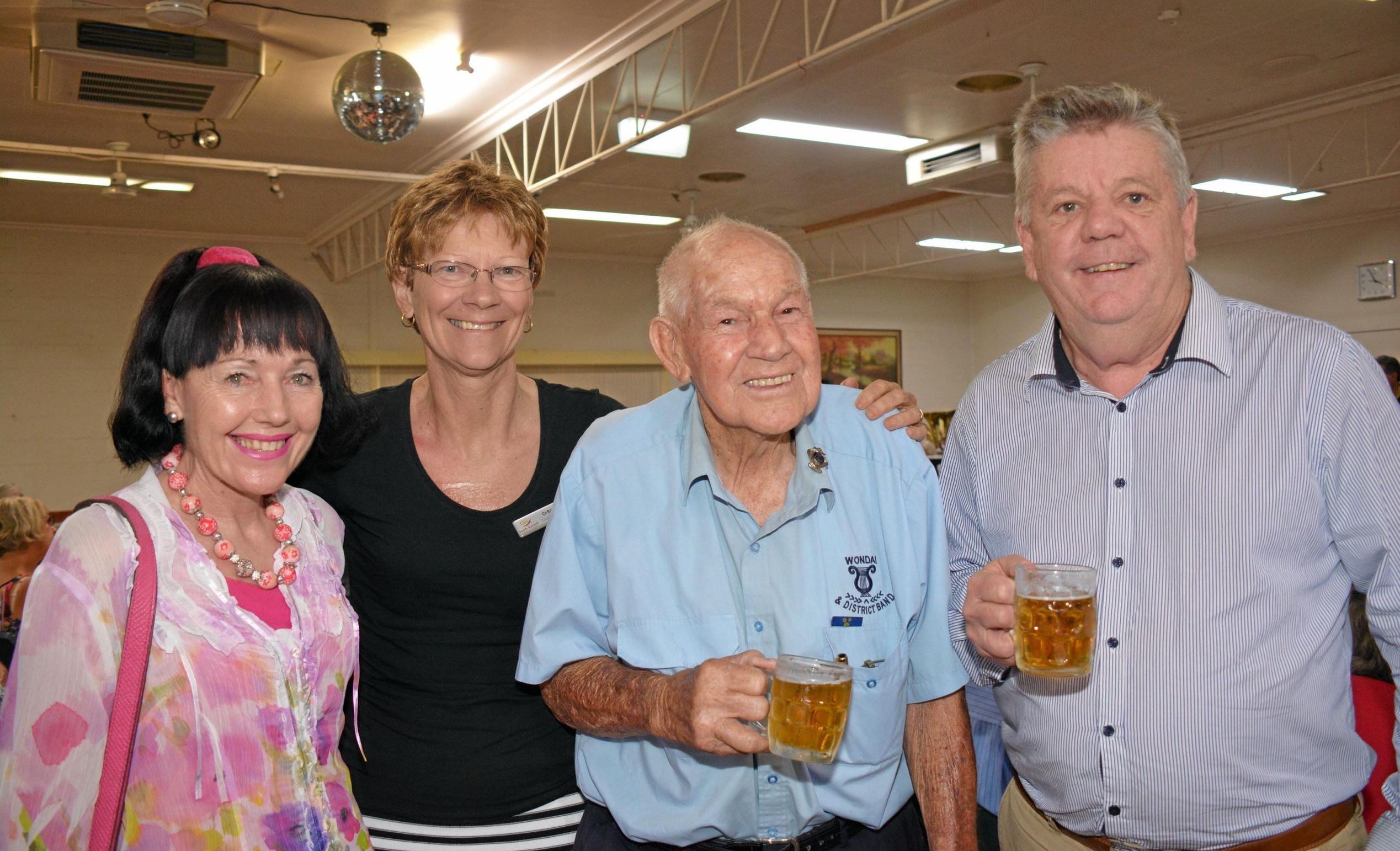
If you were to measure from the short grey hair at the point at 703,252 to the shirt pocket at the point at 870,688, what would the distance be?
66 centimetres

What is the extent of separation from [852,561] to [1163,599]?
1.86 ft

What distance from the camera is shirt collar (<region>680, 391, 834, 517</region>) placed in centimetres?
190

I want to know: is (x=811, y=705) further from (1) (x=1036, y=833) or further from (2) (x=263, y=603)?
(2) (x=263, y=603)

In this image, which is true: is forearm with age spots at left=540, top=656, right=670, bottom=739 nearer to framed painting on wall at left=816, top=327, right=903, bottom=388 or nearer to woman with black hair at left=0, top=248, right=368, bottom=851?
woman with black hair at left=0, top=248, right=368, bottom=851

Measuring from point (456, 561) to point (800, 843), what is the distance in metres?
0.89

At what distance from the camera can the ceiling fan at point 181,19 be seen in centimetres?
457

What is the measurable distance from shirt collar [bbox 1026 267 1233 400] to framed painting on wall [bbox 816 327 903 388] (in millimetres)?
15110

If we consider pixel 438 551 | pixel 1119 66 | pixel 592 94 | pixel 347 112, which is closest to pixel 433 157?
pixel 592 94

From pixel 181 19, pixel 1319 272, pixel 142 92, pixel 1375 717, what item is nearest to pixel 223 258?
pixel 1375 717

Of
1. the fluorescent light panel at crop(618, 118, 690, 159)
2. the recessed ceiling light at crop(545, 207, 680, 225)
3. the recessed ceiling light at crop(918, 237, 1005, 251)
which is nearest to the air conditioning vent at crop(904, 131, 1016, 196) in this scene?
the fluorescent light panel at crop(618, 118, 690, 159)

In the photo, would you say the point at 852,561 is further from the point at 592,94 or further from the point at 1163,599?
the point at 592,94

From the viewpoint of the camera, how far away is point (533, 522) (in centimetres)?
218

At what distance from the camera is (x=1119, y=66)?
7316 mm

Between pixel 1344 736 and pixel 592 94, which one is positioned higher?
pixel 592 94
